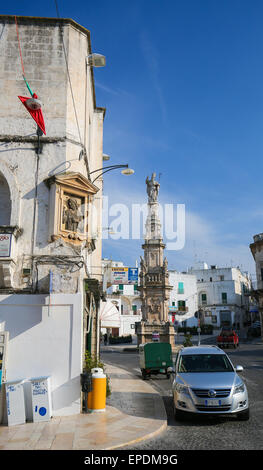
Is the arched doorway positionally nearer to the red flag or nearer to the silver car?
the red flag

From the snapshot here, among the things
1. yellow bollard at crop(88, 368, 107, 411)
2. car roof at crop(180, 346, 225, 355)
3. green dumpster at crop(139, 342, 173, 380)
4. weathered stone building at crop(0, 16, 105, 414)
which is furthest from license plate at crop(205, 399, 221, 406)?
green dumpster at crop(139, 342, 173, 380)

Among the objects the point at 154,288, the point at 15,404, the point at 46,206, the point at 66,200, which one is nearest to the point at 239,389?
the point at 15,404

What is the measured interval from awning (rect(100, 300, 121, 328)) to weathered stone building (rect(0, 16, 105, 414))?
9.11 meters

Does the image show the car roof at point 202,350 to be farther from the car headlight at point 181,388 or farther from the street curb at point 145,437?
the street curb at point 145,437

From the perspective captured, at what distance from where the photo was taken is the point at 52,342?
942 cm

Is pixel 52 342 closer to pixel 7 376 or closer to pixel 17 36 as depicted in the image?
pixel 7 376

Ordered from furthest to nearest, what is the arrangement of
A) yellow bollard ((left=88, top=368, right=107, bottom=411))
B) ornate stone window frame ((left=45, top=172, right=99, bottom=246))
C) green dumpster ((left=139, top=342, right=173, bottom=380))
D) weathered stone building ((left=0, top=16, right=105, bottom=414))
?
1. green dumpster ((left=139, top=342, right=173, bottom=380))
2. ornate stone window frame ((left=45, top=172, right=99, bottom=246))
3. weathered stone building ((left=0, top=16, right=105, bottom=414))
4. yellow bollard ((left=88, top=368, right=107, bottom=411))

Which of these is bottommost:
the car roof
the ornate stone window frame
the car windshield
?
the car windshield

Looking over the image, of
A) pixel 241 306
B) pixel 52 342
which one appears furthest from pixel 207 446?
pixel 241 306

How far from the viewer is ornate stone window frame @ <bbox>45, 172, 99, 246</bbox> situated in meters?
10.1

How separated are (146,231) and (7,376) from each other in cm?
3012

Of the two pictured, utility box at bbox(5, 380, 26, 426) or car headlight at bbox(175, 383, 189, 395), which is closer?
utility box at bbox(5, 380, 26, 426)

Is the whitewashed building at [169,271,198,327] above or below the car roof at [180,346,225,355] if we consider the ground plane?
above

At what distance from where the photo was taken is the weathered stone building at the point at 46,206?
938cm
